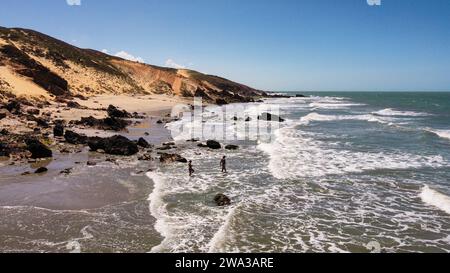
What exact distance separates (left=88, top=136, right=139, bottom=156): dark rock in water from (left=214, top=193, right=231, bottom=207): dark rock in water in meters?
11.1

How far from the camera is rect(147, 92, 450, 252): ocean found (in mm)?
12820

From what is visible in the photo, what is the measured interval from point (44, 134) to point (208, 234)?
20946 millimetres

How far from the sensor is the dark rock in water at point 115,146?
85.3 ft

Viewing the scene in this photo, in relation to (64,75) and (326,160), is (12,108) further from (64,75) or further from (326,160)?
(64,75)

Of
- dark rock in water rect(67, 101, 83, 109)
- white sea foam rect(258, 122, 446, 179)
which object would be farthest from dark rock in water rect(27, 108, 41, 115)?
white sea foam rect(258, 122, 446, 179)

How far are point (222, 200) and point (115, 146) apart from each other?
12209 millimetres

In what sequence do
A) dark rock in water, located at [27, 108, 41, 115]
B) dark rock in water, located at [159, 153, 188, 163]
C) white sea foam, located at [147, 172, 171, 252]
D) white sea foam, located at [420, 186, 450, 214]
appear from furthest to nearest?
dark rock in water, located at [27, 108, 41, 115] < dark rock in water, located at [159, 153, 188, 163] < white sea foam, located at [420, 186, 450, 214] < white sea foam, located at [147, 172, 171, 252]

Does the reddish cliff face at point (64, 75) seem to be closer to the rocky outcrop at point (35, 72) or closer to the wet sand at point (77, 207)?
the rocky outcrop at point (35, 72)

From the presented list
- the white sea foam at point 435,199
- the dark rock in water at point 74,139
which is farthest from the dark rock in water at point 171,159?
the white sea foam at point 435,199

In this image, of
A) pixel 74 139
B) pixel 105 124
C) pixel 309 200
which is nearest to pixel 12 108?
pixel 105 124

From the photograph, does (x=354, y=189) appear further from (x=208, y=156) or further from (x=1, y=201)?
(x=1, y=201)

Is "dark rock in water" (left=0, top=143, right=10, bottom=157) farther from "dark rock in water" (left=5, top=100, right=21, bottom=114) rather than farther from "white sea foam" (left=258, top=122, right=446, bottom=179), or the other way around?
"white sea foam" (left=258, top=122, right=446, bottom=179)

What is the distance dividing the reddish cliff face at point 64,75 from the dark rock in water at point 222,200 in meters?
35.4
